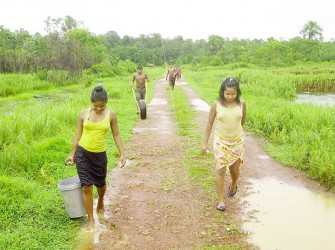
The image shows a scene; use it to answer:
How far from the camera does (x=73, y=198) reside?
407 centimetres

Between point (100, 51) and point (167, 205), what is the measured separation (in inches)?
1745

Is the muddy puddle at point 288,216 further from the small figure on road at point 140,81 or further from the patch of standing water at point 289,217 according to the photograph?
the small figure on road at point 140,81

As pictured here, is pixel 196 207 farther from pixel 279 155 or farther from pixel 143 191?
pixel 279 155

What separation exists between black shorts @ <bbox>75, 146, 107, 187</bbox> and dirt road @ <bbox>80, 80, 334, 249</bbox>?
25.9 inches

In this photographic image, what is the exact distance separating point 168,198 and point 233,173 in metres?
1.06

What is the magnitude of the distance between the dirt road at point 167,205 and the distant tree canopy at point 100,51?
21.7 metres

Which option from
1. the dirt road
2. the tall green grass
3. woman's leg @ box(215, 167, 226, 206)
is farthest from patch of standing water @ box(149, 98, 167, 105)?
woman's leg @ box(215, 167, 226, 206)

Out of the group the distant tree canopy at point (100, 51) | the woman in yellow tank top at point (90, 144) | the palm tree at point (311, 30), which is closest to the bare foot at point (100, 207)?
the woman in yellow tank top at point (90, 144)

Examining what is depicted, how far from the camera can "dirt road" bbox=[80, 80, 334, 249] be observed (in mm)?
3850

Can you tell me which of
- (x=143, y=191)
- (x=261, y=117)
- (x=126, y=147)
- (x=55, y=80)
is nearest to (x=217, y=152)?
(x=143, y=191)

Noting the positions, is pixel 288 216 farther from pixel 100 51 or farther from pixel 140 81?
pixel 100 51

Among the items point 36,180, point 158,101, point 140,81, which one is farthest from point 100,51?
point 36,180

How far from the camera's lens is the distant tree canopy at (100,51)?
90.8 feet

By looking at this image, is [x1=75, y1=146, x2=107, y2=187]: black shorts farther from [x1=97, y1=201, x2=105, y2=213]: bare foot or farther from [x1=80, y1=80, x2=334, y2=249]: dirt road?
[x1=80, y1=80, x2=334, y2=249]: dirt road
